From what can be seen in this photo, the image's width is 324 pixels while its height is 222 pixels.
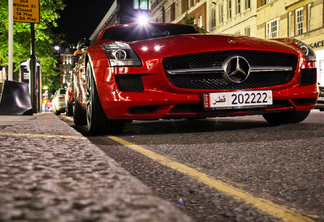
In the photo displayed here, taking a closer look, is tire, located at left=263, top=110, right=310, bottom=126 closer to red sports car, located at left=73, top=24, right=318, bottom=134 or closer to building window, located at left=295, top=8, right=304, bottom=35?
red sports car, located at left=73, top=24, right=318, bottom=134

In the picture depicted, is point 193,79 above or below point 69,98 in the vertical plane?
above

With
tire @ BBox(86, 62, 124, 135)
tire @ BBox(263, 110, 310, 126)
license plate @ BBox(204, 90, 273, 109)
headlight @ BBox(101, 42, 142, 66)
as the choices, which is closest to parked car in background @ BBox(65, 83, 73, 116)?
tire @ BBox(86, 62, 124, 135)

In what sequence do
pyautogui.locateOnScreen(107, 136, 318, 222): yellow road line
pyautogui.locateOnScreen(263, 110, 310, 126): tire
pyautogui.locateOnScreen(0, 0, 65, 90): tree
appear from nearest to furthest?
pyautogui.locateOnScreen(107, 136, 318, 222): yellow road line, pyautogui.locateOnScreen(263, 110, 310, 126): tire, pyautogui.locateOnScreen(0, 0, 65, 90): tree

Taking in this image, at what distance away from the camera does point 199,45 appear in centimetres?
399

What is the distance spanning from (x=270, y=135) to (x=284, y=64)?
89cm

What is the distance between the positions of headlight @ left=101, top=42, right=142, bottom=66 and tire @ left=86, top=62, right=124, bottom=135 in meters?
0.43

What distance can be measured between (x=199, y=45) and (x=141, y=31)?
1662 mm

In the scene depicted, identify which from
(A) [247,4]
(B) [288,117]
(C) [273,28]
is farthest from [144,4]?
(B) [288,117]

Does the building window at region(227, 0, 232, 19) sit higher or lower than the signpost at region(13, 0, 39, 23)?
higher

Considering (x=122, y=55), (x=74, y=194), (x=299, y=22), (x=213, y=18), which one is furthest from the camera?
(x=213, y=18)

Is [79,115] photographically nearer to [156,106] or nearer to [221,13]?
[156,106]

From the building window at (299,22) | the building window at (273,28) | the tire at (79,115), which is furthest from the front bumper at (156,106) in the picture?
the building window at (273,28)

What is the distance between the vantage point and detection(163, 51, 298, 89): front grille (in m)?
3.92

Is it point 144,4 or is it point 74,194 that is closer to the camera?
A: point 74,194
